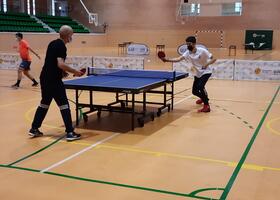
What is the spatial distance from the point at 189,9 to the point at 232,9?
10.5 feet

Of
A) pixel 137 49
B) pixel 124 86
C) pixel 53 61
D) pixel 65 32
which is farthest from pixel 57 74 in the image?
pixel 137 49

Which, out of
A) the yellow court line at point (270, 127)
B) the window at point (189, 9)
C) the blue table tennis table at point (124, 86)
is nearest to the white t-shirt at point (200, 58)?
the blue table tennis table at point (124, 86)

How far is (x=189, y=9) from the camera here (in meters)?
29.2

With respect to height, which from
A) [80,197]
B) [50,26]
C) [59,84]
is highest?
[50,26]

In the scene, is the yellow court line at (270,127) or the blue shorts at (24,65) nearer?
the yellow court line at (270,127)

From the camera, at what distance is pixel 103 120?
700 centimetres

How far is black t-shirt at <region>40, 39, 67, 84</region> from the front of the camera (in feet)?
17.6

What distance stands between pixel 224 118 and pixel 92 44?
25.7m

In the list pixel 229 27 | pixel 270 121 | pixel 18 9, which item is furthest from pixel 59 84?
pixel 18 9

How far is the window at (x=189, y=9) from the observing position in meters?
28.6

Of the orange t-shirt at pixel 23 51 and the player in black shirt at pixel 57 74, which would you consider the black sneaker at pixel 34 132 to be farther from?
the orange t-shirt at pixel 23 51

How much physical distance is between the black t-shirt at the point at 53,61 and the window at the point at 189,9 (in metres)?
24.5

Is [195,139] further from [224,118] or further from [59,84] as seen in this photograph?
[59,84]

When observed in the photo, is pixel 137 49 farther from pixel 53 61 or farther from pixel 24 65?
pixel 53 61
